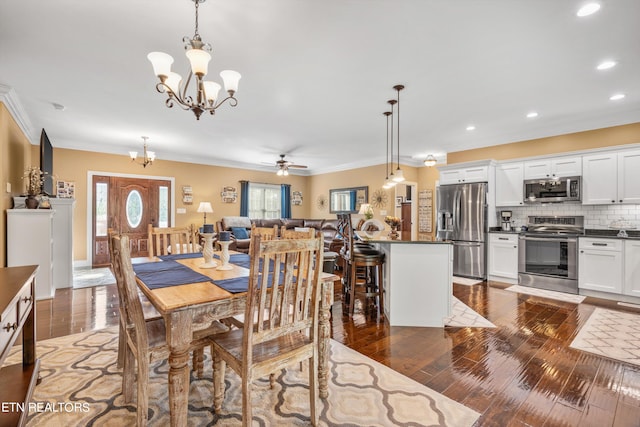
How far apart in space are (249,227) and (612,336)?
270 inches

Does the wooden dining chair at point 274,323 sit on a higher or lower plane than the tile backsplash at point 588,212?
lower

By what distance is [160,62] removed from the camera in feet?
6.34

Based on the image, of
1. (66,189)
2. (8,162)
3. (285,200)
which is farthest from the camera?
(285,200)

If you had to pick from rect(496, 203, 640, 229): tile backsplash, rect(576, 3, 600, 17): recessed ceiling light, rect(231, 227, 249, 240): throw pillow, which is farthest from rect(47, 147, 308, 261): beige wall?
rect(576, 3, 600, 17): recessed ceiling light

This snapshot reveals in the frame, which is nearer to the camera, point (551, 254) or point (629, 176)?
point (629, 176)

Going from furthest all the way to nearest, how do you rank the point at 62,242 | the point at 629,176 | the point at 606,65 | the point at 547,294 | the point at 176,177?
1. the point at 176,177
2. the point at 62,242
3. the point at 547,294
4. the point at 629,176
5. the point at 606,65

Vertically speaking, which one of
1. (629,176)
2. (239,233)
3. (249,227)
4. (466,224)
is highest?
(629,176)

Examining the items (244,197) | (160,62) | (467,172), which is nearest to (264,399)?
(160,62)

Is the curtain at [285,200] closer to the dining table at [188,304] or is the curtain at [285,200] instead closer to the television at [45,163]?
the television at [45,163]

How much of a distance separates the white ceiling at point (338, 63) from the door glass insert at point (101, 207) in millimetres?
1435

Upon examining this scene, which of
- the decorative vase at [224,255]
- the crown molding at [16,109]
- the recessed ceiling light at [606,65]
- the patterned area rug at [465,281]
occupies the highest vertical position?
the recessed ceiling light at [606,65]

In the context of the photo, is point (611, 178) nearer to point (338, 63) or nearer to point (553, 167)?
point (553, 167)

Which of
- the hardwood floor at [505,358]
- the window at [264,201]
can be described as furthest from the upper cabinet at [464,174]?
the window at [264,201]

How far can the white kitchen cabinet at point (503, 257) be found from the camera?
4.92 metres
